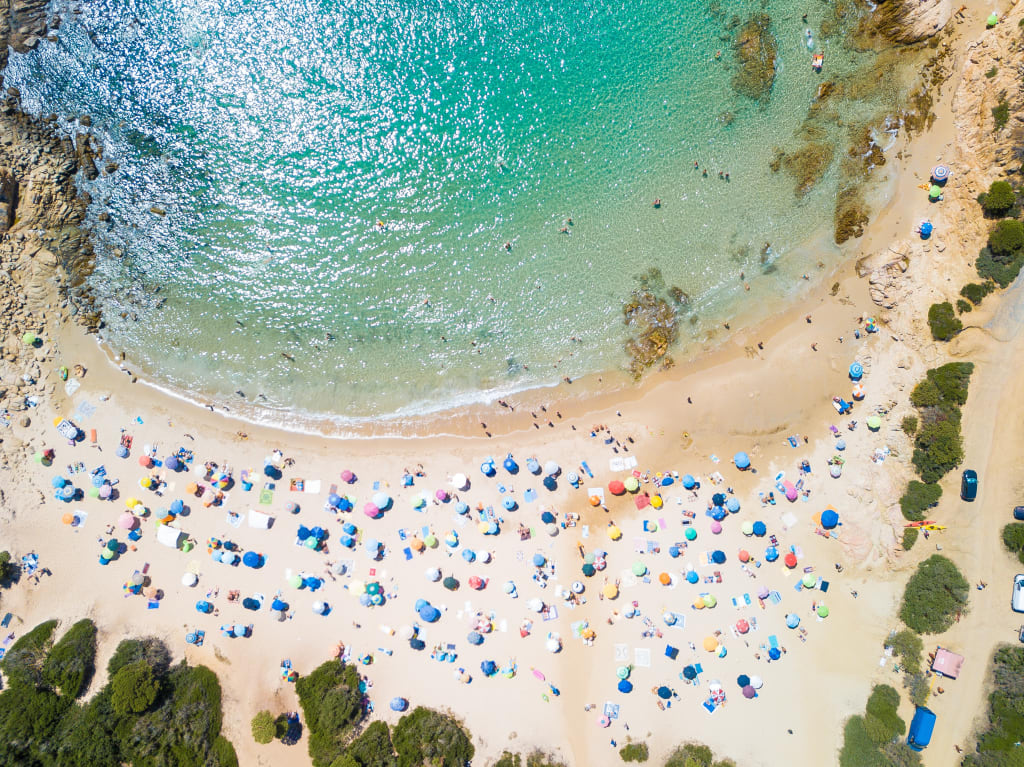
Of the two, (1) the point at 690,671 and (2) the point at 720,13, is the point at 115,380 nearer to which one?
(1) the point at 690,671

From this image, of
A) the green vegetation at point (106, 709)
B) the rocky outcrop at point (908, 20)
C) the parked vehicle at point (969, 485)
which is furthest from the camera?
the rocky outcrop at point (908, 20)

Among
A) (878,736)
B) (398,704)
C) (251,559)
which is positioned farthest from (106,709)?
(878,736)

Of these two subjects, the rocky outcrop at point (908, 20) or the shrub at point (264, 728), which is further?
the rocky outcrop at point (908, 20)

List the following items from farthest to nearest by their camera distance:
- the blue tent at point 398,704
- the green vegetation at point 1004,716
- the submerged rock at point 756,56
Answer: the submerged rock at point 756,56 → the blue tent at point 398,704 → the green vegetation at point 1004,716

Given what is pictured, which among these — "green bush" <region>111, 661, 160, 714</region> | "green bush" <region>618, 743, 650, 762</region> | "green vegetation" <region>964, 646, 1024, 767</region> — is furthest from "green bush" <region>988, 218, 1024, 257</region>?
"green bush" <region>111, 661, 160, 714</region>

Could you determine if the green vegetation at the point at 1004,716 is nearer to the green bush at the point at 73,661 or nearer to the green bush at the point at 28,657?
the green bush at the point at 73,661

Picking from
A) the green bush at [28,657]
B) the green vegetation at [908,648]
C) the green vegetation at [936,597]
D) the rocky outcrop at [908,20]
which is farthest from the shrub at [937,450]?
the green bush at [28,657]
